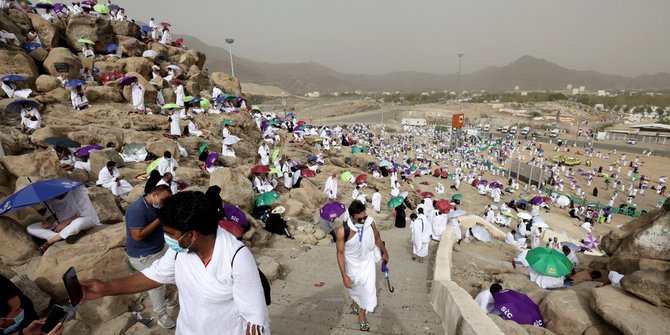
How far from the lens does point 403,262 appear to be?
6.90m

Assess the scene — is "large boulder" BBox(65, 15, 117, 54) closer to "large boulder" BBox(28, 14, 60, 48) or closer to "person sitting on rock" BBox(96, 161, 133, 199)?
"large boulder" BBox(28, 14, 60, 48)

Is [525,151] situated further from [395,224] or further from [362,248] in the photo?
[362,248]

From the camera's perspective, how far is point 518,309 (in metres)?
4.20

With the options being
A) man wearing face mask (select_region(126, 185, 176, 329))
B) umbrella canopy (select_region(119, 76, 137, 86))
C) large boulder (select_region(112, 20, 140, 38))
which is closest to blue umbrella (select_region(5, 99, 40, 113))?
umbrella canopy (select_region(119, 76, 137, 86))

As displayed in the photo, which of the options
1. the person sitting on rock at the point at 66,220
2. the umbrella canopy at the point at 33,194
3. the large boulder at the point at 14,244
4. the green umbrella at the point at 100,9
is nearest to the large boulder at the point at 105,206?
the person sitting on rock at the point at 66,220

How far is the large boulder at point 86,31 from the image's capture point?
50.9 feet

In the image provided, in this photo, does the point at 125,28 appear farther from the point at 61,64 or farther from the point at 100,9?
the point at 61,64

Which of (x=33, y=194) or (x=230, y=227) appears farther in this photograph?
(x=230, y=227)

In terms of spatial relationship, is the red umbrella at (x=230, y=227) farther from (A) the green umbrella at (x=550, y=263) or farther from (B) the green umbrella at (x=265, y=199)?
(A) the green umbrella at (x=550, y=263)

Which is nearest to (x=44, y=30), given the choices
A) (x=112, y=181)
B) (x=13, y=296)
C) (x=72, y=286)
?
(x=112, y=181)

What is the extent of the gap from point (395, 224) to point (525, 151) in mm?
40041

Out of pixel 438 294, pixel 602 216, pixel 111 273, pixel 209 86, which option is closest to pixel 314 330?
pixel 438 294

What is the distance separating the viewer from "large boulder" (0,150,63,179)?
223 inches

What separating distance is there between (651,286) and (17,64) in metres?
18.4
